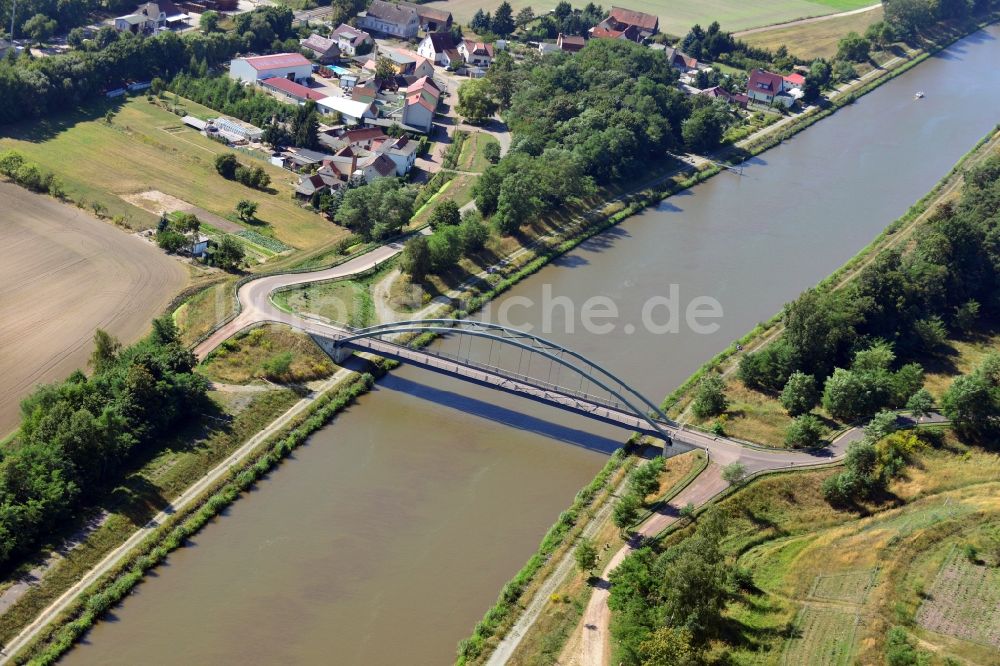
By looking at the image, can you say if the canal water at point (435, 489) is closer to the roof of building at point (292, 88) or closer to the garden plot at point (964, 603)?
the garden plot at point (964, 603)

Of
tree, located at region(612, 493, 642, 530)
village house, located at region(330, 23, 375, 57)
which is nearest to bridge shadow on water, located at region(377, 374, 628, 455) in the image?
tree, located at region(612, 493, 642, 530)

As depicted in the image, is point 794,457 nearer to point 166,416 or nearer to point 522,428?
point 522,428

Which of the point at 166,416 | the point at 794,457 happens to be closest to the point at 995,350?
the point at 794,457

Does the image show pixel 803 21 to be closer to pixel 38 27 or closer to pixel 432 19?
pixel 432 19

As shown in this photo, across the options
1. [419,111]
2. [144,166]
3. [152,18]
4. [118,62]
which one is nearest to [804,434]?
[419,111]

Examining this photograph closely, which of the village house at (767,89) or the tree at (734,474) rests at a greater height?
the village house at (767,89)

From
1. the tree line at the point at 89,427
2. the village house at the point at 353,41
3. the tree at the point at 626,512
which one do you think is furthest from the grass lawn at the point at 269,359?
the village house at the point at 353,41
